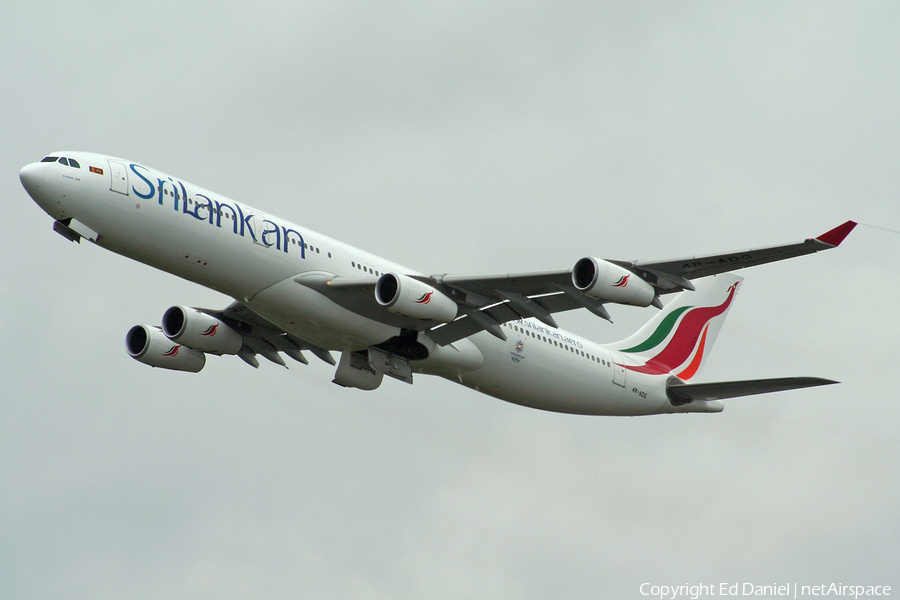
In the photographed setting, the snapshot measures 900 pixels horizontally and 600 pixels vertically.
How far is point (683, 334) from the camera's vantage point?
47.9 metres

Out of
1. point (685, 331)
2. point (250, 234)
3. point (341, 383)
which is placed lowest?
point (341, 383)

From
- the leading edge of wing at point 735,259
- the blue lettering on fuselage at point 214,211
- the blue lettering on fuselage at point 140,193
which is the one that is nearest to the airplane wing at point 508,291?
the leading edge of wing at point 735,259

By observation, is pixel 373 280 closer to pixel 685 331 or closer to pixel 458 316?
pixel 458 316

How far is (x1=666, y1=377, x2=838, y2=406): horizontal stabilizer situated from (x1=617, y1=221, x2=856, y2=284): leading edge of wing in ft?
19.3

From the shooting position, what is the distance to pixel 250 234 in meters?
34.0

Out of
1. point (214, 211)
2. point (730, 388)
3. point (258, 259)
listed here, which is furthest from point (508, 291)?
point (730, 388)

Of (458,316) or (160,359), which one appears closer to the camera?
(458,316)

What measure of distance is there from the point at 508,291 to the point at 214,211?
31.1 feet

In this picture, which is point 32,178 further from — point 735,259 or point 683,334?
point 683,334

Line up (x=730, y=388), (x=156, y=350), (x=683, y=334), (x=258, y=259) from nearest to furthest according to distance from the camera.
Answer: (x=258, y=259) → (x=156, y=350) → (x=730, y=388) → (x=683, y=334)

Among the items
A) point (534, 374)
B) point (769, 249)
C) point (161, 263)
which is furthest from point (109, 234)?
point (769, 249)

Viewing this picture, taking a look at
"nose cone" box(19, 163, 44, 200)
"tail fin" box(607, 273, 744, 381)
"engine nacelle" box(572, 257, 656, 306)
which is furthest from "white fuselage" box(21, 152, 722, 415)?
"engine nacelle" box(572, 257, 656, 306)

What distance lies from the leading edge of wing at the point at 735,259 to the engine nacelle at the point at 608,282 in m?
0.57

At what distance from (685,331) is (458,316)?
15.3m
